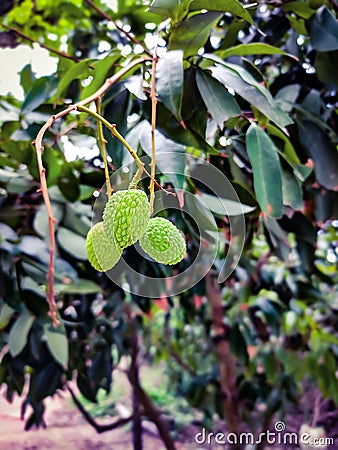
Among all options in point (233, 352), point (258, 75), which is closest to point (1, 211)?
→ point (258, 75)

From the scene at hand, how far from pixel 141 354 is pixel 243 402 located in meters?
1.47

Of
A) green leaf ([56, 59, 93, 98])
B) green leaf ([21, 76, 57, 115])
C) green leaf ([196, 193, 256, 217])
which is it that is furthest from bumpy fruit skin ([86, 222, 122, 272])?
green leaf ([21, 76, 57, 115])

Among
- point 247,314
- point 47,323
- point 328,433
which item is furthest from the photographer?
point 328,433

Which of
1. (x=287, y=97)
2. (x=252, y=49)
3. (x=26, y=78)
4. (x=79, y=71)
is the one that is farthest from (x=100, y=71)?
(x=26, y=78)

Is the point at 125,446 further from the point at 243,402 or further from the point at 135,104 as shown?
the point at 135,104

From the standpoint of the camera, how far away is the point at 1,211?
0.83 meters

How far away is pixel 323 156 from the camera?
2.12 feet

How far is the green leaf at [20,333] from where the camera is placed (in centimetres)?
80

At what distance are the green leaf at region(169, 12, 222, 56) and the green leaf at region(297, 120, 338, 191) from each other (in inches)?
7.8

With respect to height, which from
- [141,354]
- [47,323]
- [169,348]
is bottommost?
[141,354]

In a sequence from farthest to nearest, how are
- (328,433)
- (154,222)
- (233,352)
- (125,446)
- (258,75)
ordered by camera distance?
(125,446) → (328,433) → (233,352) → (258,75) → (154,222)

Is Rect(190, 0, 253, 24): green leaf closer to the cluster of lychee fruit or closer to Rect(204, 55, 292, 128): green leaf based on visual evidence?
Rect(204, 55, 292, 128): green leaf

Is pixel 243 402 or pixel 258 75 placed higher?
pixel 258 75

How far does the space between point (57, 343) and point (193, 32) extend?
0.48 metres
